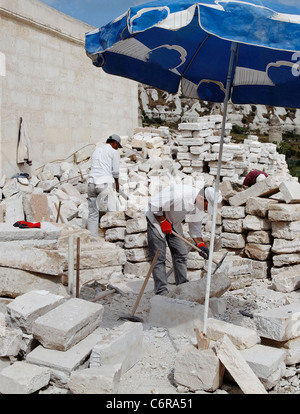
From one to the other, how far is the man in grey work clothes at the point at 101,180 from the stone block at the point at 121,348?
422cm

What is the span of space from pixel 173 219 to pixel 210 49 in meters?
2.19

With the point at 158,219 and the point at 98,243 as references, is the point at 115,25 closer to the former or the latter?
the point at 158,219

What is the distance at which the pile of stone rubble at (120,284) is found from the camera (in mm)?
3695

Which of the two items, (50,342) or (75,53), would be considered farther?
(75,53)

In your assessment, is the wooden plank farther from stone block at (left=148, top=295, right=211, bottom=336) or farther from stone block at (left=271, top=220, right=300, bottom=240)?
stone block at (left=271, top=220, right=300, bottom=240)

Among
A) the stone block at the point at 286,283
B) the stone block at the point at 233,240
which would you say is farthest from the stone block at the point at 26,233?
the stone block at the point at 233,240

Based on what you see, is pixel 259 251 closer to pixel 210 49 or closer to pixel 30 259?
pixel 210 49

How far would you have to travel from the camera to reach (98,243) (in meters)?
7.23

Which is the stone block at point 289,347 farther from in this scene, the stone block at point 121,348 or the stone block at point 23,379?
the stone block at point 23,379

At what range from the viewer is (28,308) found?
4336mm

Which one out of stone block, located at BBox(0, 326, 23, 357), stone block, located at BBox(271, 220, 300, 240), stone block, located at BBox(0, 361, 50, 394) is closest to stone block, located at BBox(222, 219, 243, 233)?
stone block, located at BBox(271, 220, 300, 240)

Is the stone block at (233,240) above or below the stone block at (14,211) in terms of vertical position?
below
